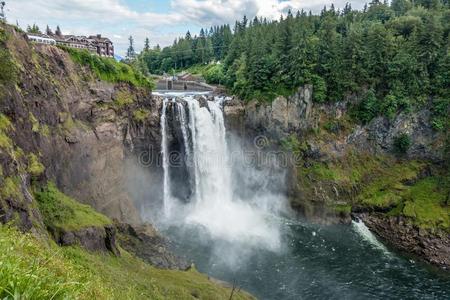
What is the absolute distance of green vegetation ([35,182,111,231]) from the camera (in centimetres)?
2434

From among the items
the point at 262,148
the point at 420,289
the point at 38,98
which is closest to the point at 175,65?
the point at 262,148

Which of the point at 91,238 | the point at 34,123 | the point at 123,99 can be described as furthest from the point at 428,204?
the point at 34,123

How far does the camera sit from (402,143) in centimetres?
5247

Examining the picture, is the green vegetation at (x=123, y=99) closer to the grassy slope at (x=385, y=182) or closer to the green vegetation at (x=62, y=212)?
the green vegetation at (x=62, y=212)

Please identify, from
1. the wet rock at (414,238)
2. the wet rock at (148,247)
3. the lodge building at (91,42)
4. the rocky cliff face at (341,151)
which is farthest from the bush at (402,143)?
the lodge building at (91,42)

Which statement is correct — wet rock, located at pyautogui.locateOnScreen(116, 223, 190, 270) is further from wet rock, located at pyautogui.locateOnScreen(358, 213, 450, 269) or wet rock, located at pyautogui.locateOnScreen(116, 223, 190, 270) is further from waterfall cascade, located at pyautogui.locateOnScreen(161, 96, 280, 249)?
wet rock, located at pyautogui.locateOnScreen(358, 213, 450, 269)

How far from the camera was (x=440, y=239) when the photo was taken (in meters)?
41.8

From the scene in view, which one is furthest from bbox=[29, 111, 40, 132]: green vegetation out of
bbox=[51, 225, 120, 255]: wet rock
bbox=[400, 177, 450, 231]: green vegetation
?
bbox=[400, 177, 450, 231]: green vegetation

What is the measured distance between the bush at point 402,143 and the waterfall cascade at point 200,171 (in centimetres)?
2119

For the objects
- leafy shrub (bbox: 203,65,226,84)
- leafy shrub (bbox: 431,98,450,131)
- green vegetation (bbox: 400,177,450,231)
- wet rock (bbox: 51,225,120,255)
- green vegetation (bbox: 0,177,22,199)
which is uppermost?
leafy shrub (bbox: 203,65,226,84)

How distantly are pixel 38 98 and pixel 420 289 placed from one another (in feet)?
121

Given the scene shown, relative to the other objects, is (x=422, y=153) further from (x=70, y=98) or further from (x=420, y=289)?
(x=70, y=98)

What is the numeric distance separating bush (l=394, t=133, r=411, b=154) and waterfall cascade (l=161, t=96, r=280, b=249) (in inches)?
834

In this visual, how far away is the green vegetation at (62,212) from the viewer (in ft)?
79.9
